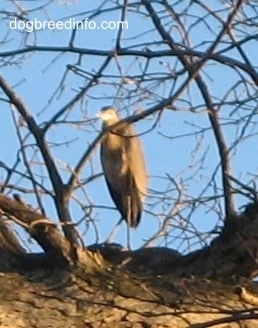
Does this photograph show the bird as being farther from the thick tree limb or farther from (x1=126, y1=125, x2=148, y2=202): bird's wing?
the thick tree limb

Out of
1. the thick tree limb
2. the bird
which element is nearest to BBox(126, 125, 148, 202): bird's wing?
the bird

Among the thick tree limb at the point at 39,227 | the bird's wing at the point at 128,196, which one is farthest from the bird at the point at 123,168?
the thick tree limb at the point at 39,227

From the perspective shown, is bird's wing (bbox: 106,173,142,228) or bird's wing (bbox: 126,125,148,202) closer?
bird's wing (bbox: 106,173,142,228)

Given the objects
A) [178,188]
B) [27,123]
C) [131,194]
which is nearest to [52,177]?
[27,123]

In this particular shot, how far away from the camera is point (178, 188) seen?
4234 mm

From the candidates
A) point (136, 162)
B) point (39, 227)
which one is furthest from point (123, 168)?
point (39, 227)

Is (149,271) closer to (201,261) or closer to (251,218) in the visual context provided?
(201,261)

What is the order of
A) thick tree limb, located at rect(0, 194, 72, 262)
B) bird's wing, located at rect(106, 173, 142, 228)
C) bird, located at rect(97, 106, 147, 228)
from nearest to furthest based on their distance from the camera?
thick tree limb, located at rect(0, 194, 72, 262), bird's wing, located at rect(106, 173, 142, 228), bird, located at rect(97, 106, 147, 228)

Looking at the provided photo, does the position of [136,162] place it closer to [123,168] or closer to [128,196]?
[123,168]

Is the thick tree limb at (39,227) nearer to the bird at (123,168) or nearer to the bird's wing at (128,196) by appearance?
the bird's wing at (128,196)

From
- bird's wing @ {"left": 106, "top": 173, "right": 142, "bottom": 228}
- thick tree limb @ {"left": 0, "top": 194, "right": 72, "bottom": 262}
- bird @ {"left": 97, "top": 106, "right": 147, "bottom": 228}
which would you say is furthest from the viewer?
bird @ {"left": 97, "top": 106, "right": 147, "bottom": 228}

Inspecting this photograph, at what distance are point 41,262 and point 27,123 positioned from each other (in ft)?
2.00

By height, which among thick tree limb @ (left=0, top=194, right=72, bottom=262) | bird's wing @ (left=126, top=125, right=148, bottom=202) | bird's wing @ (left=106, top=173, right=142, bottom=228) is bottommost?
thick tree limb @ (left=0, top=194, right=72, bottom=262)

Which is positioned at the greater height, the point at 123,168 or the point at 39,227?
the point at 123,168
